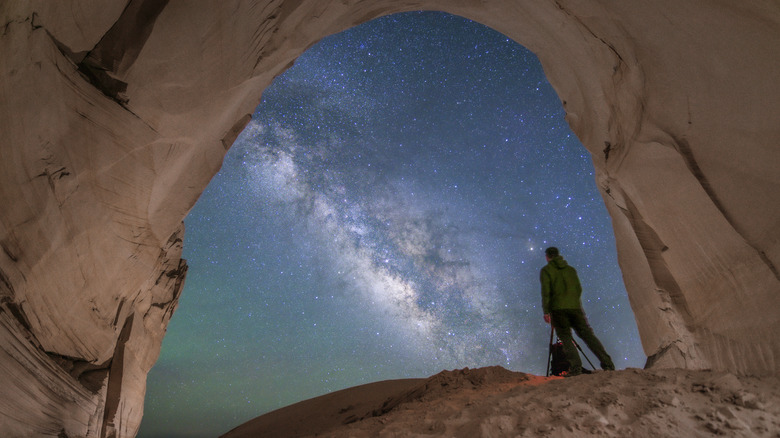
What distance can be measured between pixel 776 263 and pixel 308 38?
5.57 m

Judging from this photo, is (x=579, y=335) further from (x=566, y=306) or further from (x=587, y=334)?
(x=566, y=306)

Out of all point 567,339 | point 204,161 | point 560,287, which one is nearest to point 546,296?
point 560,287

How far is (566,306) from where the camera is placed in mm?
4590

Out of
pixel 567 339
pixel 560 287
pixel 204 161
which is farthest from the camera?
pixel 204 161

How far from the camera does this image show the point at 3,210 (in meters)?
2.79

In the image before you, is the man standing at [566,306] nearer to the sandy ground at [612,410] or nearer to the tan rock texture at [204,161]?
the tan rock texture at [204,161]

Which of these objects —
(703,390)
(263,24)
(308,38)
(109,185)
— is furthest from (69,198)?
(703,390)

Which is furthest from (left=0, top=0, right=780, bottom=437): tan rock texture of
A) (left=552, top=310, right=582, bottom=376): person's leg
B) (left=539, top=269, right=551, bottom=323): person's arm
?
(left=539, top=269, right=551, bottom=323): person's arm

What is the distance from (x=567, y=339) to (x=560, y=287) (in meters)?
0.59

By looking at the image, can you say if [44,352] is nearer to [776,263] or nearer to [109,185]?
[109,185]

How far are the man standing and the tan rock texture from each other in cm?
83

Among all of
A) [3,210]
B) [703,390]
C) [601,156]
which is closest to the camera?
[703,390]

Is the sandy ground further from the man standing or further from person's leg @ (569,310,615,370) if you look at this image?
person's leg @ (569,310,615,370)

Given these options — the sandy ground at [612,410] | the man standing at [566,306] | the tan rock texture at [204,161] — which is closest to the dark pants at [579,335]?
the man standing at [566,306]
